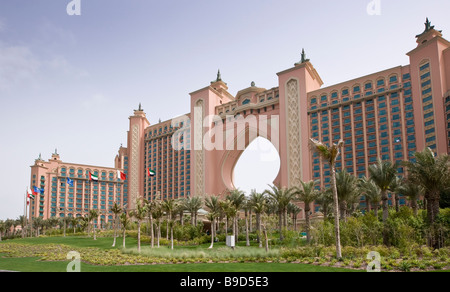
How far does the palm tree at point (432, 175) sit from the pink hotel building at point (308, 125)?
79.4 feet

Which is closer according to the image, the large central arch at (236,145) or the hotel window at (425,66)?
the hotel window at (425,66)

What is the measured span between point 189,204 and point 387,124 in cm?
4135

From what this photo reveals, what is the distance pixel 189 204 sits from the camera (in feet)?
211

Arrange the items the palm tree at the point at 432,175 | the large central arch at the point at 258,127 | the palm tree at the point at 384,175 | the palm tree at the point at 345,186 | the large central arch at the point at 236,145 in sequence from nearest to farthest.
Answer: the palm tree at the point at 432,175 < the palm tree at the point at 384,175 < the palm tree at the point at 345,186 < the large central arch at the point at 258,127 < the large central arch at the point at 236,145

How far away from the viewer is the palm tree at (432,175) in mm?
34125

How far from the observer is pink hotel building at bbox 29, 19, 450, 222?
70.2 meters

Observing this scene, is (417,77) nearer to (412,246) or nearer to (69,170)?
(412,246)

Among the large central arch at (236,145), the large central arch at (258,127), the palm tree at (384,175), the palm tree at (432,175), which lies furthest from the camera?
the large central arch at (236,145)

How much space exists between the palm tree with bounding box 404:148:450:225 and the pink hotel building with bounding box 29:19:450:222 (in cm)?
2421

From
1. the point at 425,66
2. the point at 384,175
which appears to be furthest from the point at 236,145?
the point at 384,175

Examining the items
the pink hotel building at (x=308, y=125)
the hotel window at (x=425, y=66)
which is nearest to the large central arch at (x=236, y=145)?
the pink hotel building at (x=308, y=125)

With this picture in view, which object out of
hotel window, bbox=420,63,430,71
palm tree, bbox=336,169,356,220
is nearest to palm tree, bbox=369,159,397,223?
palm tree, bbox=336,169,356,220

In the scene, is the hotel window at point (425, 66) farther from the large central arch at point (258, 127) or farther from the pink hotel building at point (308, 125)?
the large central arch at point (258, 127)
